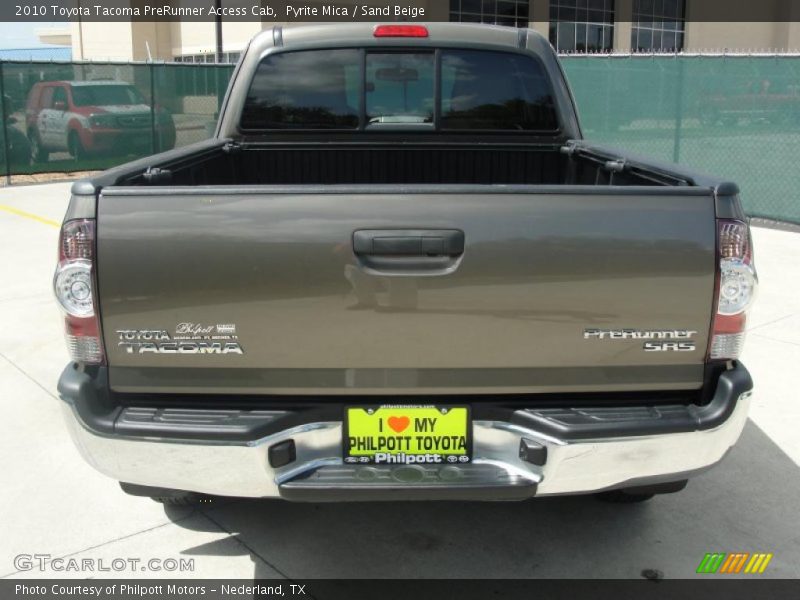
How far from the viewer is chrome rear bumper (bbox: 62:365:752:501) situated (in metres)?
2.62

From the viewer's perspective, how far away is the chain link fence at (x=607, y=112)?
11.0 metres

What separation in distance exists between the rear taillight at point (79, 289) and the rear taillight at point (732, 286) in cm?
190

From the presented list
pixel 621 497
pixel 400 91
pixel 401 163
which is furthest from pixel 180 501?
pixel 400 91

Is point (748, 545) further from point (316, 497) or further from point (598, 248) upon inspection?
point (316, 497)

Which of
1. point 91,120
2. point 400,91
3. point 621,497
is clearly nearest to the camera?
point 621,497

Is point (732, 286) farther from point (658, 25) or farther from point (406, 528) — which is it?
point (658, 25)

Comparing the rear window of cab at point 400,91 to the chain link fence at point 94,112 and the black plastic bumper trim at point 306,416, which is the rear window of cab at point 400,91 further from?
the chain link fence at point 94,112

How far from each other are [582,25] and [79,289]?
42746 mm

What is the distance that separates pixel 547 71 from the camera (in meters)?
4.34

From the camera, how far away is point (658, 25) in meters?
44.9

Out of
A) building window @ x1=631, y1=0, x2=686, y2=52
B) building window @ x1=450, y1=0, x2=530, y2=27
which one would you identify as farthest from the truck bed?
building window @ x1=631, y1=0, x2=686, y2=52

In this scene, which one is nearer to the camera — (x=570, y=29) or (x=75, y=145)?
(x=75, y=145)

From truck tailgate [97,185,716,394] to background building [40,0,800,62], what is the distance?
28907 millimetres

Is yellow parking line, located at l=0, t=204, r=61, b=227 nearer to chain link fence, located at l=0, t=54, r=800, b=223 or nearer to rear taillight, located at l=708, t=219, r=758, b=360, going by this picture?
chain link fence, located at l=0, t=54, r=800, b=223
